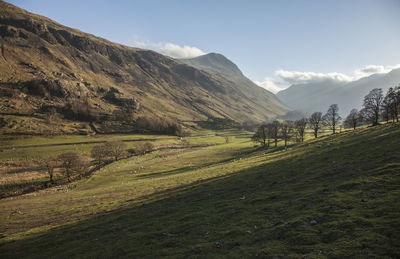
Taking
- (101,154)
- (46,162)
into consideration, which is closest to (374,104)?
(101,154)

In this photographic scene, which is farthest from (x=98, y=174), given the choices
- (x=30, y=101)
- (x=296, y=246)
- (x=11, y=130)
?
(x=30, y=101)

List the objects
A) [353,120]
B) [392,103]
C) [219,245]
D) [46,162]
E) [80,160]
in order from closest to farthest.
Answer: [219,245]
[392,103]
[46,162]
[80,160]
[353,120]

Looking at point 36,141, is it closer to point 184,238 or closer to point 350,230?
point 184,238

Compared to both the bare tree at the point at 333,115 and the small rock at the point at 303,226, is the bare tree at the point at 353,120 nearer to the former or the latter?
the bare tree at the point at 333,115

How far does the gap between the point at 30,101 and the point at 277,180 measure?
239 meters

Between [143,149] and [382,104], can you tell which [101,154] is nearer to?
[143,149]

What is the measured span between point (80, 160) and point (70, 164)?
445 inches

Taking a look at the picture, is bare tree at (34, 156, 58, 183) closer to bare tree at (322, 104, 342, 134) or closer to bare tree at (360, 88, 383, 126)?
bare tree at (322, 104, 342, 134)

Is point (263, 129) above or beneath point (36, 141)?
above

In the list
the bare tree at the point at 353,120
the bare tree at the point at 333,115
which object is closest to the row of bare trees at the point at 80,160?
the bare tree at the point at 333,115

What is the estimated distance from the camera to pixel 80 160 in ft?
281

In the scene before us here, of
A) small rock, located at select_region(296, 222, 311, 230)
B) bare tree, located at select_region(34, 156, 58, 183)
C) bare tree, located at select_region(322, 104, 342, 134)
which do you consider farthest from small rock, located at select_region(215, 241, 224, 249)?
bare tree, located at select_region(322, 104, 342, 134)

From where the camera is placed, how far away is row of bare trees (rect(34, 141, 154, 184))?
73562 mm

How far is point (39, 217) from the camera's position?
3138 cm
